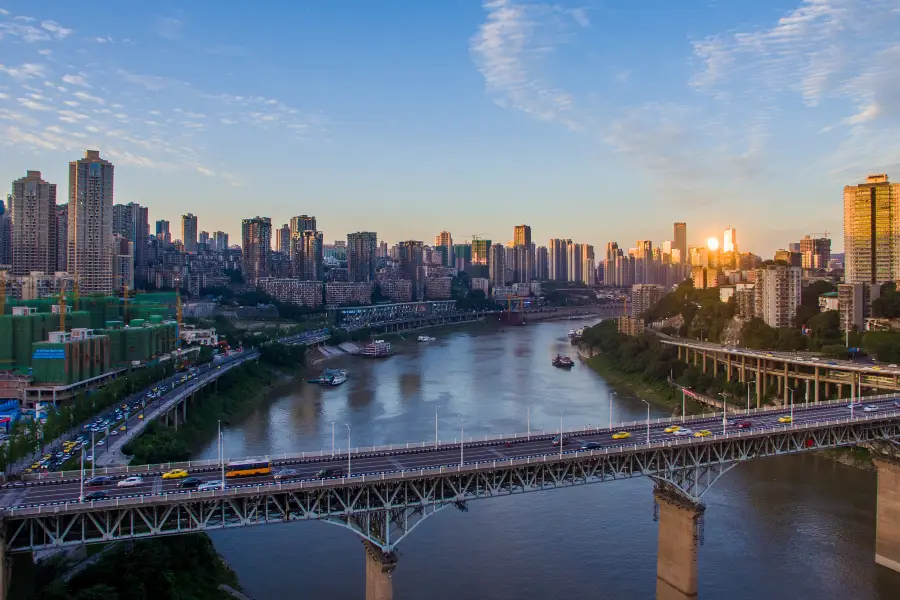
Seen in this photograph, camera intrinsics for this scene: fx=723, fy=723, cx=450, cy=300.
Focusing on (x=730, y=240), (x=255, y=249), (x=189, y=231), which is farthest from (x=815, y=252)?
(x=189, y=231)

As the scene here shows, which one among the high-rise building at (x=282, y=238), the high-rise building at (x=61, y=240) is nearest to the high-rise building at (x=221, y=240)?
the high-rise building at (x=282, y=238)

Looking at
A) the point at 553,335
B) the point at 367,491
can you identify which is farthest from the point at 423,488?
the point at 553,335

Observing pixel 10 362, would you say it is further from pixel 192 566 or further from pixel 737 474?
pixel 737 474

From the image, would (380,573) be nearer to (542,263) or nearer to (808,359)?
(808,359)

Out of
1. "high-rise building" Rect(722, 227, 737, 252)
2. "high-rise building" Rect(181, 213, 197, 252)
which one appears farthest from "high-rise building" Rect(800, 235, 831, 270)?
"high-rise building" Rect(181, 213, 197, 252)

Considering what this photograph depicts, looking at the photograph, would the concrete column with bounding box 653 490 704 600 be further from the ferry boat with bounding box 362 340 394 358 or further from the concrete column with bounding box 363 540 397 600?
the ferry boat with bounding box 362 340 394 358

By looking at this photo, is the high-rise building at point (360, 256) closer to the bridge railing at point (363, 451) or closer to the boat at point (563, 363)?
the boat at point (563, 363)
